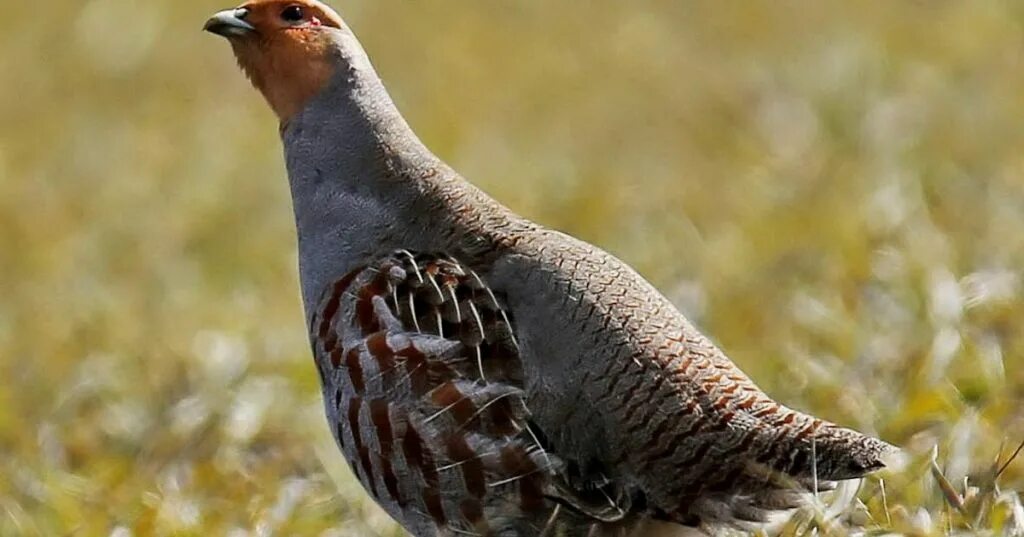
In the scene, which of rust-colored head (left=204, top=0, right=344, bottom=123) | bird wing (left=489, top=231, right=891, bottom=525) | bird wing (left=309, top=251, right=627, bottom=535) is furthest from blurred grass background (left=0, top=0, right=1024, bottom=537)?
rust-colored head (left=204, top=0, right=344, bottom=123)

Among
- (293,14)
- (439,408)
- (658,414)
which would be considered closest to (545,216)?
(293,14)

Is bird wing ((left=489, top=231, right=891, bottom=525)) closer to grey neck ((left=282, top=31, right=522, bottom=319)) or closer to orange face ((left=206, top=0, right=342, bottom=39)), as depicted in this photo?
grey neck ((left=282, top=31, right=522, bottom=319))

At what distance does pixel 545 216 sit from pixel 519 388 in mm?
4329

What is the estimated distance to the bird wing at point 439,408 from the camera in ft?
13.2

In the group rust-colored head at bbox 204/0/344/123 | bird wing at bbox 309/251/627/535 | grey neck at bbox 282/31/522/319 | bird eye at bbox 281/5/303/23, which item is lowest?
bird wing at bbox 309/251/627/535

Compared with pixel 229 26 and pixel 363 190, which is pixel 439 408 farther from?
pixel 229 26

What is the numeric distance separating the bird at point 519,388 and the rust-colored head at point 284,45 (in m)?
0.38

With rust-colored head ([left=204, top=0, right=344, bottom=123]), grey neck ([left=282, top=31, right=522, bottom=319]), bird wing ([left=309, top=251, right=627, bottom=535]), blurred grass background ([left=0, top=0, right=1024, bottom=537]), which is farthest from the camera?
blurred grass background ([left=0, top=0, right=1024, bottom=537])

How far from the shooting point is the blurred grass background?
516 centimetres

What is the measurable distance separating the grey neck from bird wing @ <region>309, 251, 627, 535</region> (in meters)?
0.10

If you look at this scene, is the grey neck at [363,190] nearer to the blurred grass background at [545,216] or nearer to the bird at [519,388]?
the bird at [519,388]

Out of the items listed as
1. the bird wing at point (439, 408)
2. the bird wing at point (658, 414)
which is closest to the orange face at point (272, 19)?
the bird wing at point (439, 408)

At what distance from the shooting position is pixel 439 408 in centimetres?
412

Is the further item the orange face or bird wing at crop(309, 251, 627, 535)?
the orange face
